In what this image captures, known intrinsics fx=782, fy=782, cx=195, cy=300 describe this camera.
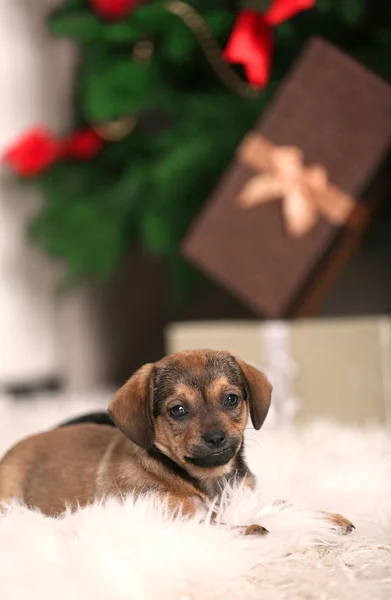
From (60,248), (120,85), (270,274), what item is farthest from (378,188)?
(60,248)

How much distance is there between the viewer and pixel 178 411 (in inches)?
35.5

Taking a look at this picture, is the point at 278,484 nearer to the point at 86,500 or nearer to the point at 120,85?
the point at 86,500

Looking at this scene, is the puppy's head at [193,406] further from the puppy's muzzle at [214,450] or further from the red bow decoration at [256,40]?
the red bow decoration at [256,40]

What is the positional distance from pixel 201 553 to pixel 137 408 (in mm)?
186

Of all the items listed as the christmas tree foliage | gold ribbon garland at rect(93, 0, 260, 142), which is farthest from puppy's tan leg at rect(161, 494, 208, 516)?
gold ribbon garland at rect(93, 0, 260, 142)

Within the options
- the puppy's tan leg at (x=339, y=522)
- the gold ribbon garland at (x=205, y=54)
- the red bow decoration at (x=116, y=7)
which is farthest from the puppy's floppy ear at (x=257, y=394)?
the red bow decoration at (x=116, y=7)

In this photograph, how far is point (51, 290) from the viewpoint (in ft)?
9.11

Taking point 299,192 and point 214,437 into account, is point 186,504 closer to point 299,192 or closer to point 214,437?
Result: point 214,437

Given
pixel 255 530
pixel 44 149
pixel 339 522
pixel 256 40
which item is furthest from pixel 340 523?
pixel 44 149

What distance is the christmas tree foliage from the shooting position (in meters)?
2.10

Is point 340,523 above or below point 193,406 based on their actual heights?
below

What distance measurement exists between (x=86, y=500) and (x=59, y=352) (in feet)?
6.16

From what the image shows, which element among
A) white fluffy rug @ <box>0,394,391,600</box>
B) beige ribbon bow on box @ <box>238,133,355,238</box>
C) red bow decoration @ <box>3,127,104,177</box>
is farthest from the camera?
red bow decoration @ <box>3,127,104,177</box>

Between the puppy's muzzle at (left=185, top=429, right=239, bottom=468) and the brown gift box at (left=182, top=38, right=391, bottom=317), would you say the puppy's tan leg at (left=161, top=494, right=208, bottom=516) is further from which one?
the brown gift box at (left=182, top=38, right=391, bottom=317)
